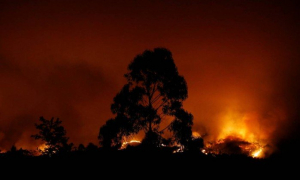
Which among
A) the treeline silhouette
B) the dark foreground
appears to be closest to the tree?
the treeline silhouette

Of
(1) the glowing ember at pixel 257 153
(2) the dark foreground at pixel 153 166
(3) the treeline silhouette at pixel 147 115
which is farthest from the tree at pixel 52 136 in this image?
(1) the glowing ember at pixel 257 153

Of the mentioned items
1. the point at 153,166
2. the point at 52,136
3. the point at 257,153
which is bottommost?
the point at 153,166

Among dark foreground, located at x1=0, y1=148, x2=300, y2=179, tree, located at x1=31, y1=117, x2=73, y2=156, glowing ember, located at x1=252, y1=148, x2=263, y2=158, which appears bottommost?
dark foreground, located at x1=0, y1=148, x2=300, y2=179

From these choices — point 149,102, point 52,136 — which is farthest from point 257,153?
point 52,136

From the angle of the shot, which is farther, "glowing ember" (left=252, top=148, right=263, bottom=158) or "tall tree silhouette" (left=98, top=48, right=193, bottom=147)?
"glowing ember" (left=252, top=148, right=263, bottom=158)

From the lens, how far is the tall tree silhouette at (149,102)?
2122 centimetres

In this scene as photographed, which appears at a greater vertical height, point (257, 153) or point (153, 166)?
point (257, 153)

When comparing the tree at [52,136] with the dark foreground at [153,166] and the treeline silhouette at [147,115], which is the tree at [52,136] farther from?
the dark foreground at [153,166]

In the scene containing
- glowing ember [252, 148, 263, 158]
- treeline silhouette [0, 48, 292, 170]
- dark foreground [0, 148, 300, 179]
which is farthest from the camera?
glowing ember [252, 148, 263, 158]

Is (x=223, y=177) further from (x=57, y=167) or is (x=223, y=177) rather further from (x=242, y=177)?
(x=57, y=167)

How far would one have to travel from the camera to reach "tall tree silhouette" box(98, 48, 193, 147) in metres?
21.2

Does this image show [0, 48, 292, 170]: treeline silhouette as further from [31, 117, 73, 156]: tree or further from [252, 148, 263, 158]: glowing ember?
[252, 148, 263, 158]: glowing ember

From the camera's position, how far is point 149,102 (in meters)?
21.7

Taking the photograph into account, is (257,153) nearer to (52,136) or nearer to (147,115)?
(147,115)
